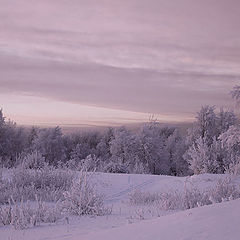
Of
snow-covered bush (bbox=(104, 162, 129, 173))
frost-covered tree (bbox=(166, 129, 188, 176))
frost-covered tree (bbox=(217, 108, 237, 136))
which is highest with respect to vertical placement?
frost-covered tree (bbox=(217, 108, 237, 136))

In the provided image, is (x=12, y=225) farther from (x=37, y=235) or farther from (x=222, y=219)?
(x=222, y=219)

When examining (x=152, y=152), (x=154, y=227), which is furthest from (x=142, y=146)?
(x=154, y=227)

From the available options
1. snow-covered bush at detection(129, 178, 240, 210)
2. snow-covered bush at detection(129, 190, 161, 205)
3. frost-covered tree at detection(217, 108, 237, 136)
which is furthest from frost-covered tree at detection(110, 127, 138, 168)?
snow-covered bush at detection(129, 178, 240, 210)

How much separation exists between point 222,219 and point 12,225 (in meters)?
3.59

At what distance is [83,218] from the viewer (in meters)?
7.09

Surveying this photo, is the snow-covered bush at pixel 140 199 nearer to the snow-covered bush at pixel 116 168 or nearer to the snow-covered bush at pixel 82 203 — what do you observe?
the snow-covered bush at pixel 82 203

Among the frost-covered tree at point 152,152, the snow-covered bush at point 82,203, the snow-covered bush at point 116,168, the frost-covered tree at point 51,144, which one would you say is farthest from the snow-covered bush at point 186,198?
the frost-covered tree at point 51,144


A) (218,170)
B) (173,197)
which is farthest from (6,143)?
(173,197)

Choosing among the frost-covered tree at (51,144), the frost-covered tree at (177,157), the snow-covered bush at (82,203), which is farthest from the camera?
the frost-covered tree at (51,144)

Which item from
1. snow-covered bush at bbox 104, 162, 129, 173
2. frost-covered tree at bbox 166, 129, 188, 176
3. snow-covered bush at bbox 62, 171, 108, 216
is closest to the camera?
snow-covered bush at bbox 62, 171, 108, 216

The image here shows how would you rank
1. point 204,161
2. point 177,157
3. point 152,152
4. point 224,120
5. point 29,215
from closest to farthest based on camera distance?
point 29,215, point 204,161, point 224,120, point 152,152, point 177,157

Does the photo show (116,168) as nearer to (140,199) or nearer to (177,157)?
(140,199)

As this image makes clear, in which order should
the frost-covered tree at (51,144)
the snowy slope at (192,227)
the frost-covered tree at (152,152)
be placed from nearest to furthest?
the snowy slope at (192,227) → the frost-covered tree at (152,152) → the frost-covered tree at (51,144)

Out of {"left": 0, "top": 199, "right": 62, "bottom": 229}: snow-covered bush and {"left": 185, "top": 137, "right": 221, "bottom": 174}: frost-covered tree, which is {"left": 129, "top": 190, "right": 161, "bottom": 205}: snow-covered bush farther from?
{"left": 185, "top": 137, "right": 221, "bottom": 174}: frost-covered tree
